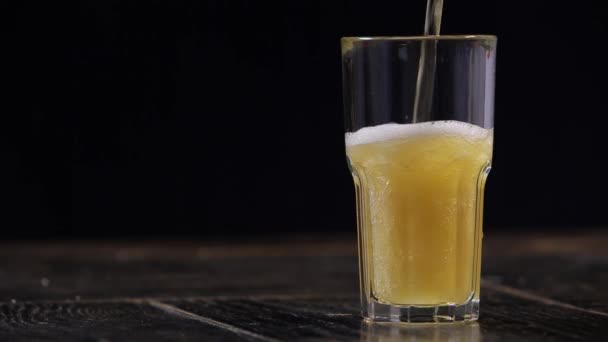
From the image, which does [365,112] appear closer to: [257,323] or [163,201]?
[257,323]

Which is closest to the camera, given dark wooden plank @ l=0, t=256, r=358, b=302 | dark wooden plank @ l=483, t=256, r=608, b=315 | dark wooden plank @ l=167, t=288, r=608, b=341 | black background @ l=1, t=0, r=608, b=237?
dark wooden plank @ l=167, t=288, r=608, b=341

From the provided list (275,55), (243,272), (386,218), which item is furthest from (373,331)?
(275,55)

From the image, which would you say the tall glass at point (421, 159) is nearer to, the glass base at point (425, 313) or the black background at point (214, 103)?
the glass base at point (425, 313)

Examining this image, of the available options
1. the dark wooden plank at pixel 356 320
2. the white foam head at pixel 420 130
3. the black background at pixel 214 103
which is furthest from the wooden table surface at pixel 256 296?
the black background at pixel 214 103

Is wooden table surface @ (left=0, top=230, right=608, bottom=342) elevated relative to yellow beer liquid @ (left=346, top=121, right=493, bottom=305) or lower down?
lower down

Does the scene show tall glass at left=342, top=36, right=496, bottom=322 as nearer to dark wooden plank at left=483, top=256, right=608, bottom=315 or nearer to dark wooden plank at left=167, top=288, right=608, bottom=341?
dark wooden plank at left=167, top=288, right=608, bottom=341

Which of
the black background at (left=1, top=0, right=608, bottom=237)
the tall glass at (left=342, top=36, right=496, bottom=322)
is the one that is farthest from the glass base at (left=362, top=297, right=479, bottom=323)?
the black background at (left=1, top=0, right=608, bottom=237)

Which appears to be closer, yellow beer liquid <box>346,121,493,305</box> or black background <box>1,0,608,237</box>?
yellow beer liquid <box>346,121,493,305</box>
